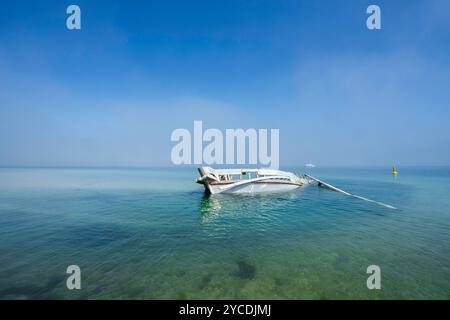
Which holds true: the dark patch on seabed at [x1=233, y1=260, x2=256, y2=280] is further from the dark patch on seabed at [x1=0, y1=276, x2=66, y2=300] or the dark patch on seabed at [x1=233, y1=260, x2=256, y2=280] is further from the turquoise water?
the dark patch on seabed at [x1=0, y1=276, x2=66, y2=300]

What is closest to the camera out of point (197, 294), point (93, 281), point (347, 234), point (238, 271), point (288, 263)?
point (197, 294)

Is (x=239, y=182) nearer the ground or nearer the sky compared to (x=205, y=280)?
nearer the sky

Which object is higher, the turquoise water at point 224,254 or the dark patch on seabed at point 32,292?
the dark patch on seabed at point 32,292

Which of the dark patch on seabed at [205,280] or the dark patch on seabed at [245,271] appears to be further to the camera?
the dark patch on seabed at [245,271]

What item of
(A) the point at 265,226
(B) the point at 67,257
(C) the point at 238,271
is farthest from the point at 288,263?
(B) the point at 67,257

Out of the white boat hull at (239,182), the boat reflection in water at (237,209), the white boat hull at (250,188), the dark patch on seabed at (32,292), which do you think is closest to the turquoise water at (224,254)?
the dark patch on seabed at (32,292)

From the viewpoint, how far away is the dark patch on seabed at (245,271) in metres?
10.3

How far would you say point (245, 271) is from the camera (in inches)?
424

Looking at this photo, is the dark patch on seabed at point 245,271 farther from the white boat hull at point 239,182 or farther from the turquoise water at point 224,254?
the white boat hull at point 239,182

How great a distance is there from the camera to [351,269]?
1112cm

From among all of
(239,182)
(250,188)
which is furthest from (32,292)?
(250,188)

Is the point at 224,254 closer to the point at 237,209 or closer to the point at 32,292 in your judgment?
the point at 32,292

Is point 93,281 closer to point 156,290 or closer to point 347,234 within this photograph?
point 156,290
